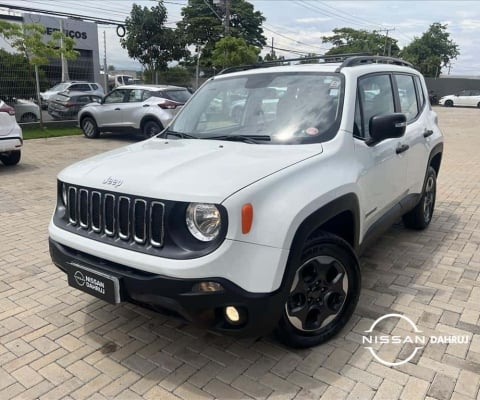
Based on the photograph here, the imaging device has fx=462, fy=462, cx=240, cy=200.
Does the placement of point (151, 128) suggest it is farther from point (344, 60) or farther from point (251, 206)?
point (251, 206)

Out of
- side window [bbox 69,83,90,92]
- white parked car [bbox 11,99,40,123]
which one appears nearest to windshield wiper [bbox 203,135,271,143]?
white parked car [bbox 11,99,40,123]

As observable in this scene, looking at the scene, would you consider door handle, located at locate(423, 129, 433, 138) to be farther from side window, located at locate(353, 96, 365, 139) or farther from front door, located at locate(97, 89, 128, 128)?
front door, located at locate(97, 89, 128, 128)

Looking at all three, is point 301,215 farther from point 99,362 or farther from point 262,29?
point 262,29

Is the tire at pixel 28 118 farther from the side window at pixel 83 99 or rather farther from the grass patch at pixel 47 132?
the side window at pixel 83 99

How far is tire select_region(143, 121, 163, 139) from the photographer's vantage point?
12.2 meters

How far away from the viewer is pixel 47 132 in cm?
1480

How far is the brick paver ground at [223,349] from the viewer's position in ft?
8.72

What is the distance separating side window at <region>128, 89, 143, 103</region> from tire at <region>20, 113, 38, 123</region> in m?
5.22

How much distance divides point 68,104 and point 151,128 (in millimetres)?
6357

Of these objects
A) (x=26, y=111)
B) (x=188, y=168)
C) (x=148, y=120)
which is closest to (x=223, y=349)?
(x=188, y=168)

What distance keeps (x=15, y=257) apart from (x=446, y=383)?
157 inches

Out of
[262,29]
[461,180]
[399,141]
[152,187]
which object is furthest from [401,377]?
[262,29]

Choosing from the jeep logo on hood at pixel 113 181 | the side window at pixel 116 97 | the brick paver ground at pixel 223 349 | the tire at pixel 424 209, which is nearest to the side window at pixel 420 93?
the tire at pixel 424 209

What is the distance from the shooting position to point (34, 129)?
15359mm
